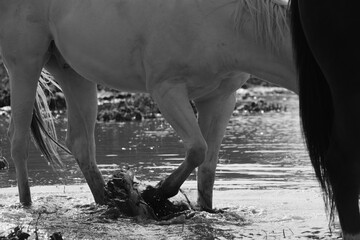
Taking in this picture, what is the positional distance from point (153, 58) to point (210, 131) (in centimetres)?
84

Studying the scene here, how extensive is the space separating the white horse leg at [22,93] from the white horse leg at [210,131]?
1.38 m

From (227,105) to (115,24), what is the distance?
3.38ft

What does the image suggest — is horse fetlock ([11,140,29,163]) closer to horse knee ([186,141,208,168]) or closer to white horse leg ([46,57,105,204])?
white horse leg ([46,57,105,204])

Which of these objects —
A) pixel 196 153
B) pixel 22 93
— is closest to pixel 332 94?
pixel 196 153

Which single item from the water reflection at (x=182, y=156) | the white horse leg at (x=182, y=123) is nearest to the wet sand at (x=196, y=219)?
the white horse leg at (x=182, y=123)

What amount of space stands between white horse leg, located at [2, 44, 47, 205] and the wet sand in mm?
244

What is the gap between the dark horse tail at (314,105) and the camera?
397cm

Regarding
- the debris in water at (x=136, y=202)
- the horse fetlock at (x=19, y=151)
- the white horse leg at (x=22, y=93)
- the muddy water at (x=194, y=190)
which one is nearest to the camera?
the muddy water at (x=194, y=190)

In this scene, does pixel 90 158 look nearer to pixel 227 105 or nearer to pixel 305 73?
pixel 227 105

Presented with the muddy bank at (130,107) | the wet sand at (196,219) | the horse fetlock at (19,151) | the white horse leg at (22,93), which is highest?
the white horse leg at (22,93)

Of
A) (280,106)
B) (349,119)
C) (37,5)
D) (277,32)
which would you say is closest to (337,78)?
(349,119)

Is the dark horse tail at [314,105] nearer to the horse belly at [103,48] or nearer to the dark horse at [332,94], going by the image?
the dark horse at [332,94]

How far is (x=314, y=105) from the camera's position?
4.01 m

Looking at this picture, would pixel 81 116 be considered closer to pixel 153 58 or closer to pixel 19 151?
pixel 19 151
